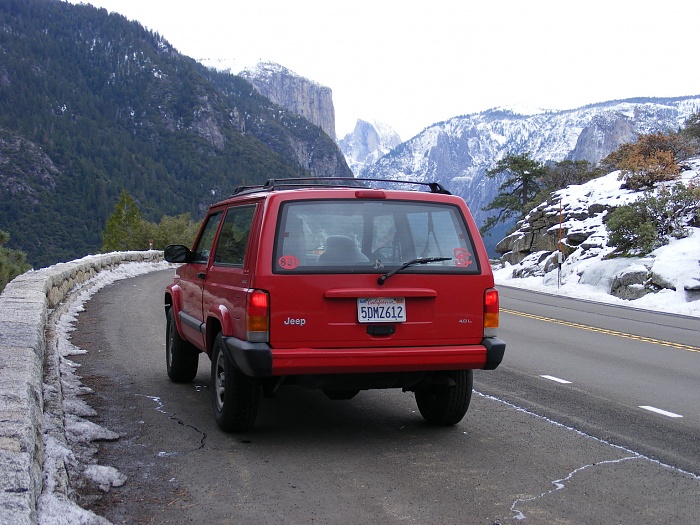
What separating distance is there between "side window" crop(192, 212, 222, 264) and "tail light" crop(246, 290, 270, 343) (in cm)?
177

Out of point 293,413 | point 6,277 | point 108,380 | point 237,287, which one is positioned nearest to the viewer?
point 237,287

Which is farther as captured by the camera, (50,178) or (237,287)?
(50,178)

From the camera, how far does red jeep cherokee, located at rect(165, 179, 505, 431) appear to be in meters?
5.48

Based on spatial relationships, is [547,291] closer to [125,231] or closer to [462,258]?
[462,258]

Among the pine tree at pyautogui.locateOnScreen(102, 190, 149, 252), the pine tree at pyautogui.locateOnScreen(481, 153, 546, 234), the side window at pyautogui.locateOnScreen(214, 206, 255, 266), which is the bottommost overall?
the pine tree at pyautogui.locateOnScreen(102, 190, 149, 252)

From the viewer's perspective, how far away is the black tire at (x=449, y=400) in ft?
20.4

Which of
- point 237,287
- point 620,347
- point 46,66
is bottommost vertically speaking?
point 620,347

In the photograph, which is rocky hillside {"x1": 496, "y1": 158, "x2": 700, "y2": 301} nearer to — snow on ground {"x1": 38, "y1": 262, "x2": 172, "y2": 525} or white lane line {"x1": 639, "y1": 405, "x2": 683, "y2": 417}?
white lane line {"x1": 639, "y1": 405, "x2": 683, "y2": 417}

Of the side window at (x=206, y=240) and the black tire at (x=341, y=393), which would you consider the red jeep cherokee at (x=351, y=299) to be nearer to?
the black tire at (x=341, y=393)

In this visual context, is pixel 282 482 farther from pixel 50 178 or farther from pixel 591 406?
pixel 50 178

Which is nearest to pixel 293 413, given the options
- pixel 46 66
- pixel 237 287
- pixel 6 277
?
pixel 237 287

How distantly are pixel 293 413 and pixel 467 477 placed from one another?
225cm

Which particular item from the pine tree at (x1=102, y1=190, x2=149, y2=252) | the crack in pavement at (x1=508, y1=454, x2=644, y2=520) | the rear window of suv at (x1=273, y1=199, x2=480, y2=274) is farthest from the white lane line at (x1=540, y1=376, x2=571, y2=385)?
the pine tree at (x1=102, y1=190, x2=149, y2=252)

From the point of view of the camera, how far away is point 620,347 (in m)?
11.9
